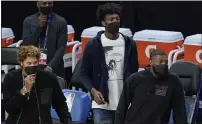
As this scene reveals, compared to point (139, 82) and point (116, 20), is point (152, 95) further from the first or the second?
point (116, 20)

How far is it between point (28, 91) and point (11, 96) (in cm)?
15

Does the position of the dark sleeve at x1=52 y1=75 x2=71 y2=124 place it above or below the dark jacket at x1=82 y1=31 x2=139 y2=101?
below

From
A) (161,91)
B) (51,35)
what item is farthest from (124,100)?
(51,35)

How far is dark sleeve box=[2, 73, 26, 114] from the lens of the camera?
19.5 feet

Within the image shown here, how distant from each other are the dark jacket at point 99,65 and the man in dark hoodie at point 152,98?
1.27 feet

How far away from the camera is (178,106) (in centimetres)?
641

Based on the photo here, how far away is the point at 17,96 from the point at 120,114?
0.97 metres

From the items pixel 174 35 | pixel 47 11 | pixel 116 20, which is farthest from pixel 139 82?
pixel 174 35

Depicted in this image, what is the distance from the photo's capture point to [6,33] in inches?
404

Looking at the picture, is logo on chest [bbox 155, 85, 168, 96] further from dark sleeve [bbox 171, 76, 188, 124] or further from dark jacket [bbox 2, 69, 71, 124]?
dark jacket [bbox 2, 69, 71, 124]

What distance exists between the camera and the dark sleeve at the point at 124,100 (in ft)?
21.0

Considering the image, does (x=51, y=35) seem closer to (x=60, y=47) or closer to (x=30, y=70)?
(x=60, y=47)

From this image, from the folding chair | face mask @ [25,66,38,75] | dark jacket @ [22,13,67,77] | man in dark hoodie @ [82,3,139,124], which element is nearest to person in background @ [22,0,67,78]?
dark jacket @ [22,13,67,77]

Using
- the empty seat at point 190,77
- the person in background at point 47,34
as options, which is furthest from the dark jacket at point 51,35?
the empty seat at point 190,77
